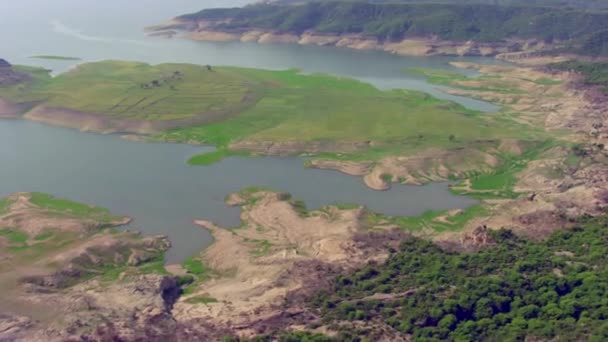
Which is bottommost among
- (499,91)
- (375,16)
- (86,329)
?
(86,329)

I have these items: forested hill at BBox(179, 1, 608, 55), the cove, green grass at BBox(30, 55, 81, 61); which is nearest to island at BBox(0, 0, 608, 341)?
the cove

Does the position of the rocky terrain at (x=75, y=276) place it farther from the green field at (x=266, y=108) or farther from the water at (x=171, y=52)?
the water at (x=171, y=52)

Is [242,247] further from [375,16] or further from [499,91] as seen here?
[375,16]

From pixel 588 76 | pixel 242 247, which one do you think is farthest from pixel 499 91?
pixel 242 247

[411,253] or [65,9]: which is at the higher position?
[65,9]

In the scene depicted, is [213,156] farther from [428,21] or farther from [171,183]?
[428,21]

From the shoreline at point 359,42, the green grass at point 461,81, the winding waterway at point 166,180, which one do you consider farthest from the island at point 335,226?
the shoreline at point 359,42

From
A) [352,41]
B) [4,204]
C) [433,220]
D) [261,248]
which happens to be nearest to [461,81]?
[352,41]
